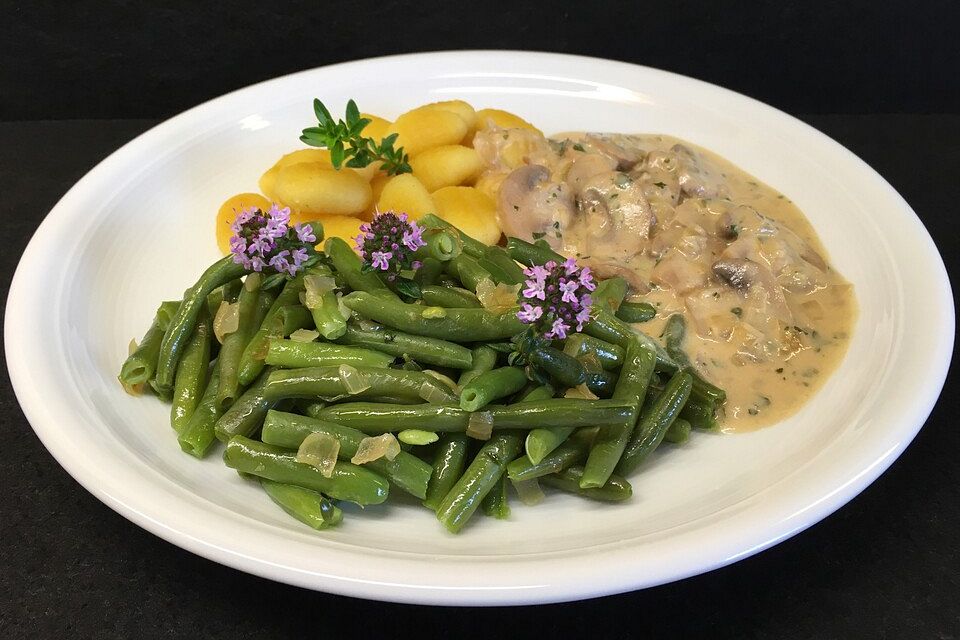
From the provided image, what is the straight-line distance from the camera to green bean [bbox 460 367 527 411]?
2410mm

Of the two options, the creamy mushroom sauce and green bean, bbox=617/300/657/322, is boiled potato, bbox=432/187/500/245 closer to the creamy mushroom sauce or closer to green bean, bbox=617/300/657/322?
the creamy mushroom sauce

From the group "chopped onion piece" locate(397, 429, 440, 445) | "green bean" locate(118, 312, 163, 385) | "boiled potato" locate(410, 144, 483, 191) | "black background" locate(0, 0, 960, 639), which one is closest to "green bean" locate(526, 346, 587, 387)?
"chopped onion piece" locate(397, 429, 440, 445)

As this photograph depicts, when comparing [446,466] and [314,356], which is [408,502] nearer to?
[446,466]

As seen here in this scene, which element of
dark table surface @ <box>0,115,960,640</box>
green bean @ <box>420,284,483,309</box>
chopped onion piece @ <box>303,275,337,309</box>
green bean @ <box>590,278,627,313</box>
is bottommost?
dark table surface @ <box>0,115,960,640</box>

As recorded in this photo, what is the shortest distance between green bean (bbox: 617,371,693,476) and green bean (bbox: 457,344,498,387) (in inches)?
20.3

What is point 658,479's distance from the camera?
2.63m

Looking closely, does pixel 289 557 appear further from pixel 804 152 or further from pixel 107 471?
pixel 804 152

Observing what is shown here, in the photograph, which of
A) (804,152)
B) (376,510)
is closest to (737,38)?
(804,152)

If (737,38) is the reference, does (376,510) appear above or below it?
below

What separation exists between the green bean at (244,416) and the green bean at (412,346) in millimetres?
318

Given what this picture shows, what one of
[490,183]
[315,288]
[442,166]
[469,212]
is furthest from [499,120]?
[315,288]

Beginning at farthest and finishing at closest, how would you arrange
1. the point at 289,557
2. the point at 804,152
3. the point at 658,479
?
the point at 804,152 → the point at 658,479 → the point at 289,557

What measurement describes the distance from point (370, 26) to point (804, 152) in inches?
112

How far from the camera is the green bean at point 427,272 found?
2.90 metres
